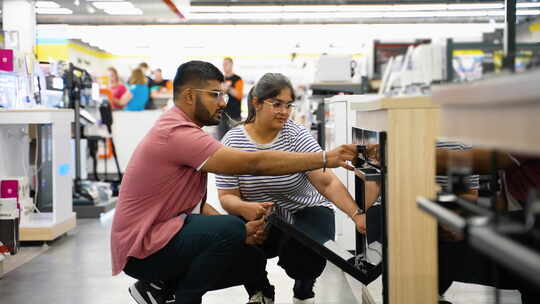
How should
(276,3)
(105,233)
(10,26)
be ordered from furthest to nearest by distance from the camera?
(276,3), (10,26), (105,233)

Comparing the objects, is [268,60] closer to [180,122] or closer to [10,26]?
[10,26]

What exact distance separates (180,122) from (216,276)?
0.59 metres

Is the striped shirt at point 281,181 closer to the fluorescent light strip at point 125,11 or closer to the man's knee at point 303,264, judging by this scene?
the man's knee at point 303,264

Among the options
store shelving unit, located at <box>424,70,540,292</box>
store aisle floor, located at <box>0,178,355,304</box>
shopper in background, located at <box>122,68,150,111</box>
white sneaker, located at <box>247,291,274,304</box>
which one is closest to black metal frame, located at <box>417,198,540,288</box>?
store shelving unit, located at <box>424,70,540,292</box>

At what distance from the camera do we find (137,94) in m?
9.91

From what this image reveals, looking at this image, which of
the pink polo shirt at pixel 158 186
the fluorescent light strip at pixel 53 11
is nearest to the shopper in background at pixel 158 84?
the fluorescent light strip at pixel 53 11

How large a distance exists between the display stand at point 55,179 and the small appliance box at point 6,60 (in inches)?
18.4

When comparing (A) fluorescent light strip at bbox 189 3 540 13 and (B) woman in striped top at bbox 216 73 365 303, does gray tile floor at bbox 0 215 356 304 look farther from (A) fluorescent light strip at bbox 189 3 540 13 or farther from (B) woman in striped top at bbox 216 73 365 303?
(A) fluorescent light strip at bbox 189 3 540 13

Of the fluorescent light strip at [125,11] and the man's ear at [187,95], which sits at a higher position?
the fluorescent light strip at [125,11]

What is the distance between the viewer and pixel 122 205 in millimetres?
2514

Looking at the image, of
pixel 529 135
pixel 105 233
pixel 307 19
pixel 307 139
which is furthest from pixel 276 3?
pixel 529 135

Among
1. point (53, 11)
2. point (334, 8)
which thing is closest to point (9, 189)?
point (53, 11)

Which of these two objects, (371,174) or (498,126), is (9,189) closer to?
(371,174)

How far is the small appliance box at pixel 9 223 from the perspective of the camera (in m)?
4.12
